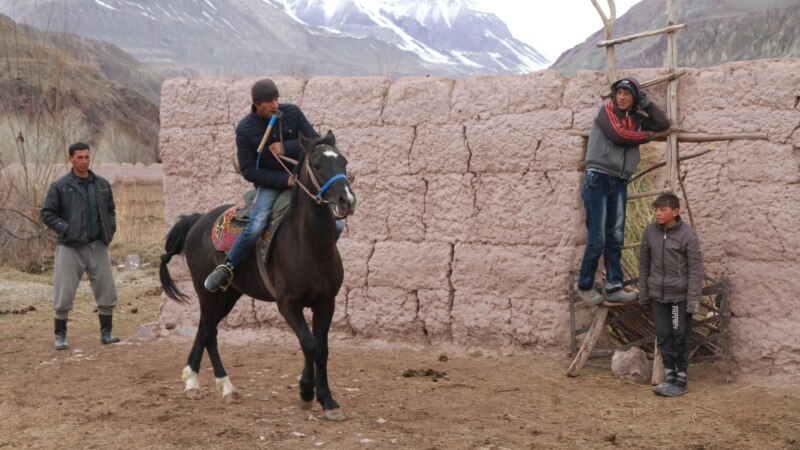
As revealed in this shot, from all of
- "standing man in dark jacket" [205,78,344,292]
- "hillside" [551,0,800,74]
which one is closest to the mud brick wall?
"standing man in dark jacket" [205,78,344,292]

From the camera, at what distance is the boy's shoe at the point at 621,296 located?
268 inches

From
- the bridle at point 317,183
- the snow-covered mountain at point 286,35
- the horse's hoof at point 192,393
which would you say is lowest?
the horse's hoof at point 192,393

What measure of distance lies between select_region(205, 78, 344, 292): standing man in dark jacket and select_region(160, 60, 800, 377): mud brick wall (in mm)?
1628

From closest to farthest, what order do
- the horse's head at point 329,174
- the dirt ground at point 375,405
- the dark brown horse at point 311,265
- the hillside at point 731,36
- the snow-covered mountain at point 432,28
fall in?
the horse's head at point 329,174 → the dirt ground at point 375,405 → the dark brown horse at point 311,265 → the hillside at point 731,36 → the snow-covered mountain at point 432,28

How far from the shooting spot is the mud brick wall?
262 inches

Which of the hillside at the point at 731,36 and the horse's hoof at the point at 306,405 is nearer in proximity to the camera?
the horse's hoof at the point at 306,405

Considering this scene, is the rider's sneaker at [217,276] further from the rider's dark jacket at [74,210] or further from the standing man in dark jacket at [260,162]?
the rider's dark jacket at [74,210]

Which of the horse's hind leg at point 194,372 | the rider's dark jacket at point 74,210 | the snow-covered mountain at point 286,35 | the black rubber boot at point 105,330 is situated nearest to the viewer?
the horse's hind leg at point 194,372

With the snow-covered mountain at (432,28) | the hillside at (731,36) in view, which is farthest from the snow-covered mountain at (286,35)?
the hillside at (731,36)

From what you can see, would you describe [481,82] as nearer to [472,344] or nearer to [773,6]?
[472,344]

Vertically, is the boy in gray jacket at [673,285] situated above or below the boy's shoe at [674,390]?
above

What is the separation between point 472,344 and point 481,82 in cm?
215

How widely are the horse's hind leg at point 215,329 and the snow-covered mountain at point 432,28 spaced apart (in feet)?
410

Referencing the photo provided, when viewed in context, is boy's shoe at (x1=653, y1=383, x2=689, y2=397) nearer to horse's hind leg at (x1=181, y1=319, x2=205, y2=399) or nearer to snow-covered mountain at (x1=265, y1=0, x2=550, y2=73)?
horse's hind leg at (x1=181, y1=319, x2=205, y2=399)
